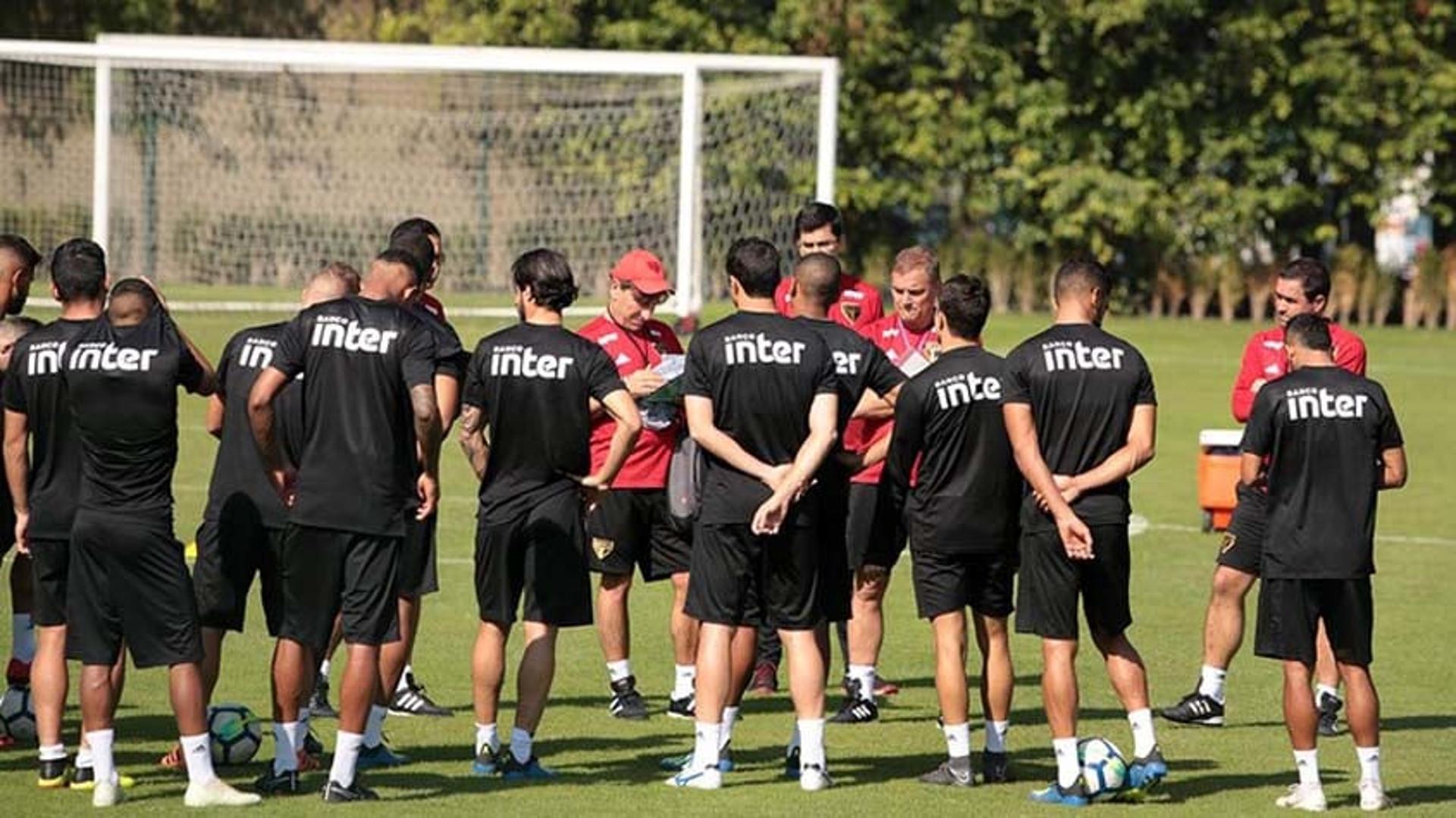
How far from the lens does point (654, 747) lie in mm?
10984

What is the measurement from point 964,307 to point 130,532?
3.45m

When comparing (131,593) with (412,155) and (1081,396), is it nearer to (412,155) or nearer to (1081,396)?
(1081,396)

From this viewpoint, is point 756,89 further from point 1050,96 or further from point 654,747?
point 654,747

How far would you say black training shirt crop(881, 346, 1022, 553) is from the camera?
33.0 ft

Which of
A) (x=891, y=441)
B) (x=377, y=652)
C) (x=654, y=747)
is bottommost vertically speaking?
(x=654, y=747)

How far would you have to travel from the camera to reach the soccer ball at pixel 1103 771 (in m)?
9.80

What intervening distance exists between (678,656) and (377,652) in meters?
2.58

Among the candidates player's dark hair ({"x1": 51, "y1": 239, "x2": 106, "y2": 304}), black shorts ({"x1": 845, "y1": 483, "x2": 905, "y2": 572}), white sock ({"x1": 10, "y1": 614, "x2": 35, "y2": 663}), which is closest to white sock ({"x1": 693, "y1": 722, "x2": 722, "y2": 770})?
black shorts ({"x1": 845, "y1": 483, "x2": 905, "y2": 572})

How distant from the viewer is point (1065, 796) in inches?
387

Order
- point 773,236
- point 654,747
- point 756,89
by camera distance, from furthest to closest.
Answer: point 773,236
point 756,89
point 654,747

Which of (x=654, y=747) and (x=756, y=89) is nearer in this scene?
(x=654, y=747)

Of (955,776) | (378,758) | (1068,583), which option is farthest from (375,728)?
(1068,583)

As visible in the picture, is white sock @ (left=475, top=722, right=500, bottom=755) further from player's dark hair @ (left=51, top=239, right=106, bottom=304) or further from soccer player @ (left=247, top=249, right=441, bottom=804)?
player's dark hair @ (left=51, top=239, right=106, bottom=304)

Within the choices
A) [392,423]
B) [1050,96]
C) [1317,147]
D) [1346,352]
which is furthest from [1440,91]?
[392,423]
